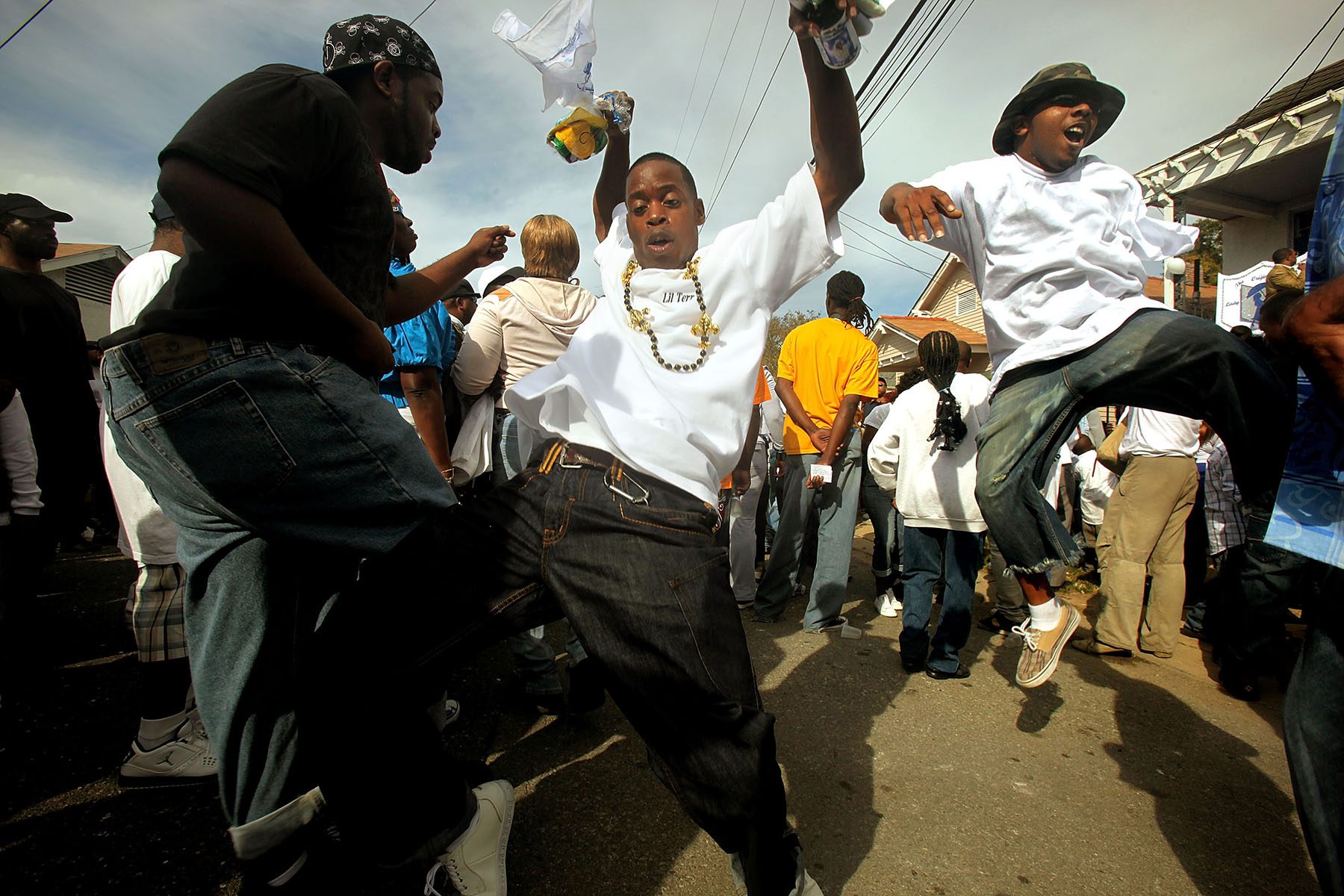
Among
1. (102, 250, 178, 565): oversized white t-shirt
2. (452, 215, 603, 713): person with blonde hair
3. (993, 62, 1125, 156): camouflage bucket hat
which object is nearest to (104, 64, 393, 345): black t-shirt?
(102, 250, 178, 565): oversized white t-shirt

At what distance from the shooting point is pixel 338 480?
1.32 metres

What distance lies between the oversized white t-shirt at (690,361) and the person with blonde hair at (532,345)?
1065 mm

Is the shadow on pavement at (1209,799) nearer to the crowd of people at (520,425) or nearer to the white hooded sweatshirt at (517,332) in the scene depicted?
the crowd of people at (520,425)

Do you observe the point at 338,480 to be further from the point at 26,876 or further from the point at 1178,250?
the point at 1178,250

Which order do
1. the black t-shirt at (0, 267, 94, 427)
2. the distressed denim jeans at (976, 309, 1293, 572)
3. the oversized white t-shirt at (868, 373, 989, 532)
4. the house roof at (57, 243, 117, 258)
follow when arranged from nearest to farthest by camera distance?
the distressed denim jeans at (976, 309, 1293, 572), the black t-shirt at (0, 267, 94, 427), the oversized white t-shirt at (868, 373, 989, 532), the house roof at (57, 243, 117, 258)

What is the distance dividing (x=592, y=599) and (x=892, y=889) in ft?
4.25

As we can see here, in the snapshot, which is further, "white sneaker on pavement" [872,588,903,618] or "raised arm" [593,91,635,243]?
"white sneaker on pavement" [872,588,903,618]

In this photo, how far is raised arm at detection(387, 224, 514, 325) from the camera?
1.93m

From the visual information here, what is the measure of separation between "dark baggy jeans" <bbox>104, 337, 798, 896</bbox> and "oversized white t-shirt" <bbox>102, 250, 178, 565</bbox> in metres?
1.15

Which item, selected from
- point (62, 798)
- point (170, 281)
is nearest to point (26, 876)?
point (62, 798)

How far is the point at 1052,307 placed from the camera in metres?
2.20

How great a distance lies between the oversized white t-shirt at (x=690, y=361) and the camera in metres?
1.57

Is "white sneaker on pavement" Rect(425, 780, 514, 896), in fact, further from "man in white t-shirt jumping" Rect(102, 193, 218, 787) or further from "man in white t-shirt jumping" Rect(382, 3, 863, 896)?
"man in white t-shirt jumping" Rect(102, 193, 218, 787)

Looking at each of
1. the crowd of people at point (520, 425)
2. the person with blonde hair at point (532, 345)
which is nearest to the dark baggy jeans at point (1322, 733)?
the crowd of people at point (520, 425)
